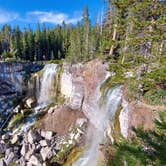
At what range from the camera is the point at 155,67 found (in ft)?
50.7

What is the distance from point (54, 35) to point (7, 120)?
169 feet

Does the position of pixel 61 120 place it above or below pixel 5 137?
above

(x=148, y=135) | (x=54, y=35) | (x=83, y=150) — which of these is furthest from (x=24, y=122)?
(x=54, y=35)

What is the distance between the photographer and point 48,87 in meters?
39.8

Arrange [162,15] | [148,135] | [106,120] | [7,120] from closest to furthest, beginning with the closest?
[148,135] → [162,15] → [106,120] → [7,120]

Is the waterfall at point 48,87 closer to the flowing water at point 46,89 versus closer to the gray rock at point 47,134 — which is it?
the flowing water at point 46,89

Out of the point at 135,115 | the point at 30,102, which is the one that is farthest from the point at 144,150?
the point at 30,102

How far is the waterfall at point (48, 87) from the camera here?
3859cm

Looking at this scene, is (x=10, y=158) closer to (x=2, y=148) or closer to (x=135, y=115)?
(x=2, y=148)

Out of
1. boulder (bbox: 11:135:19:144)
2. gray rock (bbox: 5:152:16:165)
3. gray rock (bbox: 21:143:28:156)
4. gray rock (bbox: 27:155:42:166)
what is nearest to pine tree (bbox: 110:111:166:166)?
gray rock (bbox: 27:155:42:166)

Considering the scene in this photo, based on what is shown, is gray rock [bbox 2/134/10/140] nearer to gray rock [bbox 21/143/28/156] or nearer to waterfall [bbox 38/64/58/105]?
gray rock [bbox 21/143/28/156]

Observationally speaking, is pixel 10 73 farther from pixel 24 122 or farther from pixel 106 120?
pixel 106 120

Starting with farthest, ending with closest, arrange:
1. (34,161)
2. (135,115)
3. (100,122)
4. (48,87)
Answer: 1. (48,87)
2. (100,122)
3. (34,161)
4. (135,115)

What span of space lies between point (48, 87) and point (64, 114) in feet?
27.6
